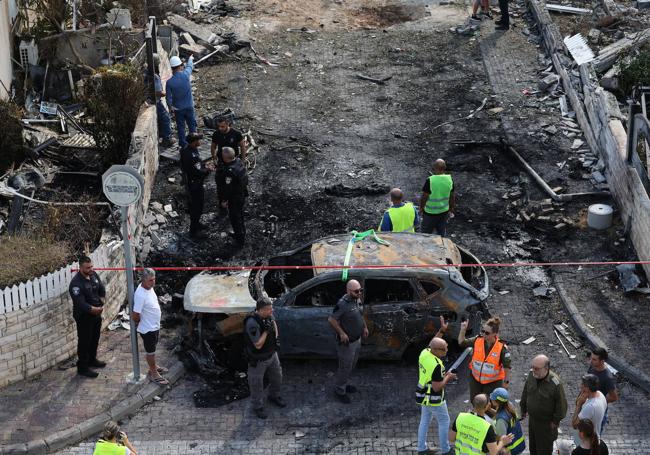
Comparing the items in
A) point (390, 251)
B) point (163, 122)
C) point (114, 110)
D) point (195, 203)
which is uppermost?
point (390, 251)

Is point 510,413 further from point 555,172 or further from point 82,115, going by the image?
point 82,115

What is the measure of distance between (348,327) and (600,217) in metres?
5.69

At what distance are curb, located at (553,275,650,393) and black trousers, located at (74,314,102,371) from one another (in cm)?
630

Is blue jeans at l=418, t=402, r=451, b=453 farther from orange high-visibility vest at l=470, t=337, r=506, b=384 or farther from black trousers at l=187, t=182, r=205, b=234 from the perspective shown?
black trousers at l=187, t=182, r=205, b=234

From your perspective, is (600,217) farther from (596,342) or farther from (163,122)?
(163,122)

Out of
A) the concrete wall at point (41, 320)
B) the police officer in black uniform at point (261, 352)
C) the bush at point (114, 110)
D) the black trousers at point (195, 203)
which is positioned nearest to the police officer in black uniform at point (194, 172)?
the black trousers at point (195, 203)

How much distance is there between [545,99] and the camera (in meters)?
20.5

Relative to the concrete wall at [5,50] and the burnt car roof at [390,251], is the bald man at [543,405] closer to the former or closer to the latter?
the burnt car roof at [390,251]

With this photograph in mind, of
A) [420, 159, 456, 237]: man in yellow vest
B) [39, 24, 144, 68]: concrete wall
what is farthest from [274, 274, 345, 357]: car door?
[39, 24, 144, 68]: concrete wall

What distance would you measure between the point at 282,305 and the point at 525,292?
3.88 m

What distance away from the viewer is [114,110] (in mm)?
17312

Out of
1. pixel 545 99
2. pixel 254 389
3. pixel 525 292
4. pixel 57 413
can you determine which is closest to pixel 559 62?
pixel 545 99

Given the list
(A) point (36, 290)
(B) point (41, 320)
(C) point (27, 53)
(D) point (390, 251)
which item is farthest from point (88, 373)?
(C) point (27, 53)

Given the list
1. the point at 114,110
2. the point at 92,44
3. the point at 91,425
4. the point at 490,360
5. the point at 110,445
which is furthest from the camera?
the point at 92,44
